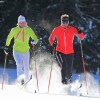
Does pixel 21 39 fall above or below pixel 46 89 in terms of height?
above

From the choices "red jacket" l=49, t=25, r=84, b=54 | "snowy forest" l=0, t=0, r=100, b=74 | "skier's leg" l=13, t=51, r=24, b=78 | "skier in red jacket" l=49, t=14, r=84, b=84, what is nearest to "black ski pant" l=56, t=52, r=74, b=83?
"skier in red jacket" l=49, t=14, r=84, b=84

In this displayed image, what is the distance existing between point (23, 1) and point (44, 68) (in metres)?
3.10

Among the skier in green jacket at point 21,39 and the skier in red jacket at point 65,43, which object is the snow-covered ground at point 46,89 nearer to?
the skier in red jacket at point 65,43

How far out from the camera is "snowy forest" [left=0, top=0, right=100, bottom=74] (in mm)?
17844

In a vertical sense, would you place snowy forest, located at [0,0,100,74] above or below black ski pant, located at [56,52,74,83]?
above

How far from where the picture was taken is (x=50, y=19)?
1798 centimetres

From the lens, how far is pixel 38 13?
17969 mm

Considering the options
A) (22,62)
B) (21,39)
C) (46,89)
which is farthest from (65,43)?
(46,89)

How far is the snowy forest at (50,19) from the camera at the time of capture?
17.8m

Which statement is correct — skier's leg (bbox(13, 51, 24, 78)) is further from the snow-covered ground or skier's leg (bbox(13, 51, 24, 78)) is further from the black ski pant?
the black ski pant

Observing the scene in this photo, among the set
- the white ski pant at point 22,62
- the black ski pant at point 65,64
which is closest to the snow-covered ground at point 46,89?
the black ski pant at point 65,64

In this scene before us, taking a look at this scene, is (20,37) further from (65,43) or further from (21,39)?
(65,43)

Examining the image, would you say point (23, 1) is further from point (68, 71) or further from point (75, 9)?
point (68, 71)

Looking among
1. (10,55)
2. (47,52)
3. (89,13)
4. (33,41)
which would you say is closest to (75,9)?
(89,13)
